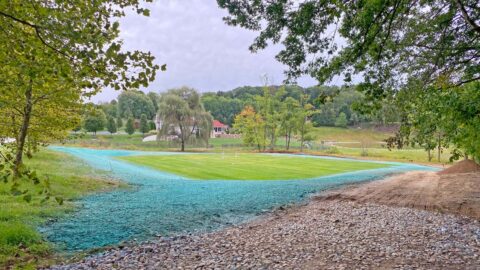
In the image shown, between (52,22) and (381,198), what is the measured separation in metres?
10.8

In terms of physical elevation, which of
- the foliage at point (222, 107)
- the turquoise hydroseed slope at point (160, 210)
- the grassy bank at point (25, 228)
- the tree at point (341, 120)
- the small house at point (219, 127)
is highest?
the foliage at point (222, 107)

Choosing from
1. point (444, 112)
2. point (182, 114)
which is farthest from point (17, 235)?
point (182, 114)

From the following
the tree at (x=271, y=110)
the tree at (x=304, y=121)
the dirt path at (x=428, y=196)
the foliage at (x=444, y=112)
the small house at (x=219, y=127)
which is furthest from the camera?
the small house at (x=219, y=127)

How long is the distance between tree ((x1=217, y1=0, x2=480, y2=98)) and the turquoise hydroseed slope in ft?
13.1

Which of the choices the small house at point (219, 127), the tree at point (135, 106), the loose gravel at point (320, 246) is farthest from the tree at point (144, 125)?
the loose gravel at point (320, 246)

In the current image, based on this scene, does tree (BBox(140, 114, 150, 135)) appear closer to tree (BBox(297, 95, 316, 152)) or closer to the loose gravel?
tree (BBox(297, 95, 316, 152))

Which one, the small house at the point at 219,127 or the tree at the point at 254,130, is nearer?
the tree at the point at 254,130

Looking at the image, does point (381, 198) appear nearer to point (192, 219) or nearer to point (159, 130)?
point (192, 219)

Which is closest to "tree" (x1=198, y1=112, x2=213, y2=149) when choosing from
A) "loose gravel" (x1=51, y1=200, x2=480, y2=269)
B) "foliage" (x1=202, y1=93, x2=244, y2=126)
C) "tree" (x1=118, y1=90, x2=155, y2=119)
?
"loose gravel" (x1=51, y1=200, x2=480, y2=269)

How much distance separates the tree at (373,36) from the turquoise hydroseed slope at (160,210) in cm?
400

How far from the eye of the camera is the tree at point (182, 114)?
137ft

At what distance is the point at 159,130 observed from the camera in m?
42.1

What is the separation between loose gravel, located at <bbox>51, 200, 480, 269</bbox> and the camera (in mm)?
5051

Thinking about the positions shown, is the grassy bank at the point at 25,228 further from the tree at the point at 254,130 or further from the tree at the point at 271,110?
the tree at the point at 271,110
